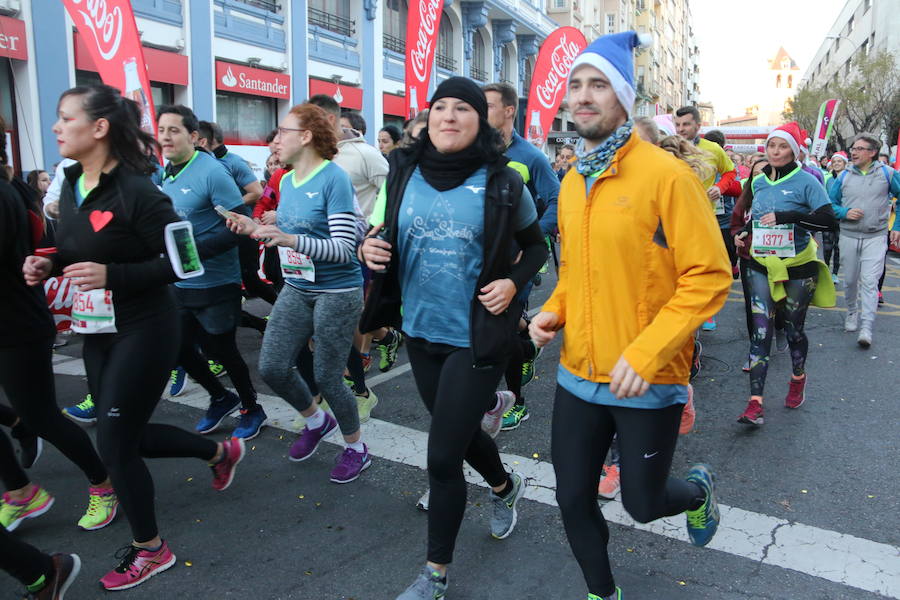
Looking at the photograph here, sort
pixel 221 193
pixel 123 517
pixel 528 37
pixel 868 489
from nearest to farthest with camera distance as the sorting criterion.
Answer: pixel 123 517 → pixel 868 489 → pixel 221 193 → pixel 528 37

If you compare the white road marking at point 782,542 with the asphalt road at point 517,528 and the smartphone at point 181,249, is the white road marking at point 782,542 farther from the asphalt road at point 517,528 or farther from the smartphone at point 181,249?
the smartphone at point 181,249

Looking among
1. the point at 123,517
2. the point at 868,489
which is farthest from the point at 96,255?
the point at 868,489

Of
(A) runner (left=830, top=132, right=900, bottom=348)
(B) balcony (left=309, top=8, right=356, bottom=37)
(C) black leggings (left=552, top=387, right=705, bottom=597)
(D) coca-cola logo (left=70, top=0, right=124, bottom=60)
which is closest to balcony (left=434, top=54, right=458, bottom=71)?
(B) balcony (left=309, top=8, right=356, bottom=37)

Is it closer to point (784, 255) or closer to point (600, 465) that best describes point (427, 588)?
point (600, 465)

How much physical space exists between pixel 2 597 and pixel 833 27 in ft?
266

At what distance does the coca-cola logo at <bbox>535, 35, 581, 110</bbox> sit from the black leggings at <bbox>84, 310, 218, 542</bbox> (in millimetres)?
10002

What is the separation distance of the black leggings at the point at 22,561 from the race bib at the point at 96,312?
80 cm

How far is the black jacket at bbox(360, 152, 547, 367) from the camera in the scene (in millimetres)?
2658

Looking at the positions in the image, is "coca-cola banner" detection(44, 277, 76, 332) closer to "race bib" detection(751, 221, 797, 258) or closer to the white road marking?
the white road marking

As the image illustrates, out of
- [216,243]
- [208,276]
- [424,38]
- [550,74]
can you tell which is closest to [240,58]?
[424,38]

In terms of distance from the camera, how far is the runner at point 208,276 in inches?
169

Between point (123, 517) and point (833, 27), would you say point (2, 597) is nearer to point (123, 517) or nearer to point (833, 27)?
point (123, 517)

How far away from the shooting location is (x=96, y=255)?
9.41 ft

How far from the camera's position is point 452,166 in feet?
8.88
